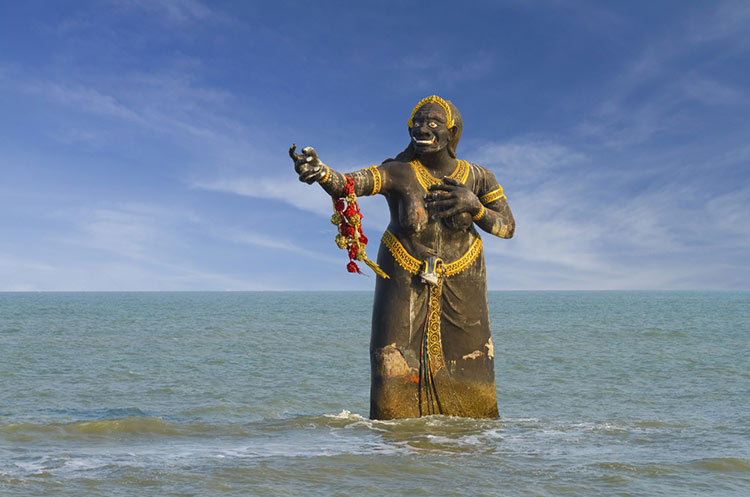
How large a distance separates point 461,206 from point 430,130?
0.81m

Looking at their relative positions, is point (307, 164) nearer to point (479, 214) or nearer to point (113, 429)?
point (479, 214)

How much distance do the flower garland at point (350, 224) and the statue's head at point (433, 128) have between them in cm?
76

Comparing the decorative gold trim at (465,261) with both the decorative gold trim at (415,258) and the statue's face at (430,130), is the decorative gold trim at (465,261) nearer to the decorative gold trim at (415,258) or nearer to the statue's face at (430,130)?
the decorative gold trim at (415,258)

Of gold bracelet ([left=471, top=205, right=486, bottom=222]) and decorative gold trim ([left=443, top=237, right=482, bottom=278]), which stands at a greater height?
gold bracelet ([left=471, top=205, right=486, bottom=222])

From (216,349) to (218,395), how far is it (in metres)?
9.19

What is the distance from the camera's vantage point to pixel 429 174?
6.70 meters

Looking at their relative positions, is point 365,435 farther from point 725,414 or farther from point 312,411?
point 725,414

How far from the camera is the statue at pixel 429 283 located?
21.3 ft

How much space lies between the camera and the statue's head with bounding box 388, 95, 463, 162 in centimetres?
660

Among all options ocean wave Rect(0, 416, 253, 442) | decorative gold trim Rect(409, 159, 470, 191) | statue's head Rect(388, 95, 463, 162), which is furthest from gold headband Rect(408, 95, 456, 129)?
ocean wave Rect(0, 416, 253, 442)

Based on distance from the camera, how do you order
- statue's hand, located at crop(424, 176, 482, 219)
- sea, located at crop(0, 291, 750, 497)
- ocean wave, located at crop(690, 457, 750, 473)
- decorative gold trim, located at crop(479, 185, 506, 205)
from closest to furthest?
sea, located at crop(0, 291, 750, 497), ocean wave, located at crop(690, 457, 750, 473), statue's hand, located at crop(424, 176, 482, 219), decorative gold trim, located at crop(479, 185, 506, 205)

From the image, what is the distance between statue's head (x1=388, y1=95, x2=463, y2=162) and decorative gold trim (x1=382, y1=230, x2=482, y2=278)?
80 centimetres

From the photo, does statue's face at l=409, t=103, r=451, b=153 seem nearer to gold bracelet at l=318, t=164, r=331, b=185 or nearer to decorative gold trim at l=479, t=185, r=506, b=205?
decorative gold trim at l=479, t=185, r=506, b=205

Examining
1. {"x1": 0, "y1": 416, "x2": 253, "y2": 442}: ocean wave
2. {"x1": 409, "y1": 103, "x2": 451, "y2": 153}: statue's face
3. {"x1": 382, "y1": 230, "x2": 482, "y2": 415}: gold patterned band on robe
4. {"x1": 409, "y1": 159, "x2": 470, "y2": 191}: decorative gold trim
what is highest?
{"x1": 409, "y1": 103, "x2": 451, "y2": 153}: statue's face
